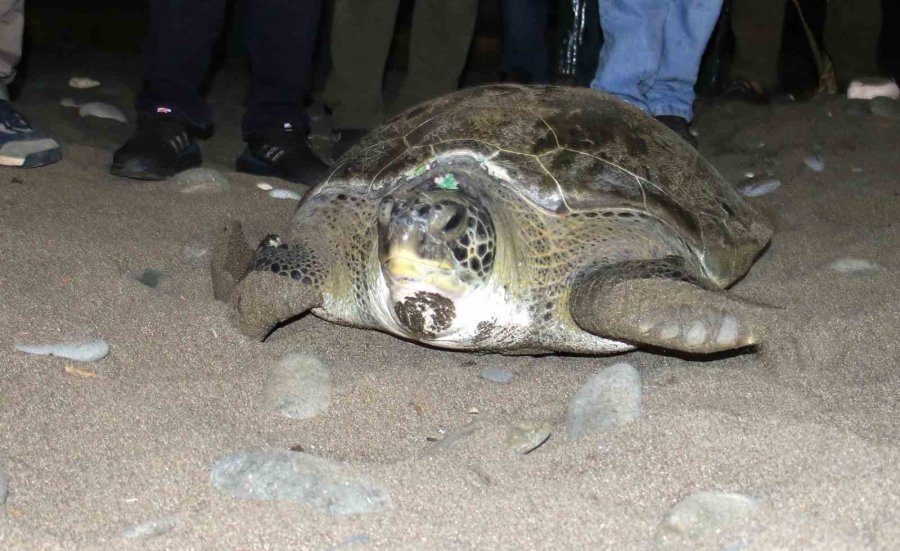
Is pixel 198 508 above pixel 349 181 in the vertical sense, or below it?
below

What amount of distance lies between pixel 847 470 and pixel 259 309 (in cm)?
119

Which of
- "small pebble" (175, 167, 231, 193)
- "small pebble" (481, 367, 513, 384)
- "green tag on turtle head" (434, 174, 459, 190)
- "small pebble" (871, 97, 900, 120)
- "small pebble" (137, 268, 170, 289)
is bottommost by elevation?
"small pebble" (481, 367, 513, 384)

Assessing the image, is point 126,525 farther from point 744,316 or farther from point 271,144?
point 271,144

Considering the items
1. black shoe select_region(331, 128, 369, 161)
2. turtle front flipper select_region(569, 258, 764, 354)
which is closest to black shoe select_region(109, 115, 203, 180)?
black shoe select_region(331, 128, 369, 161)

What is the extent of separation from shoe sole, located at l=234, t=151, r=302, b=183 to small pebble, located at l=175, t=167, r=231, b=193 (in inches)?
9.6

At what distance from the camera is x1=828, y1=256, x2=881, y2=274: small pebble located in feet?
8.21

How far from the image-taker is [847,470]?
1.46 metres

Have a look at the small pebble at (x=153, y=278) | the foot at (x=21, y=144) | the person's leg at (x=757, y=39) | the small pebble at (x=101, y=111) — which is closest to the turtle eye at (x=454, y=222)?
the small pebble at (x=153, y=278)

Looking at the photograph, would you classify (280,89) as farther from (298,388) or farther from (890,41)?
(890,41)

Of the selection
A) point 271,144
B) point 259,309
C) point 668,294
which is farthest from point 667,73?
point 259,309

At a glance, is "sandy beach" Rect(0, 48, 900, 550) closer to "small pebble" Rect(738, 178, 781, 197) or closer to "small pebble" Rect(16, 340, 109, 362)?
"small pebble" Rect(16, 340, 109, 362)

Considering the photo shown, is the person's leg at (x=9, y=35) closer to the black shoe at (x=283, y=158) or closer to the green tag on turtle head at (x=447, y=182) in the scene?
the black shoe at (x=283, y=158)

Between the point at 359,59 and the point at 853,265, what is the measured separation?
190cm

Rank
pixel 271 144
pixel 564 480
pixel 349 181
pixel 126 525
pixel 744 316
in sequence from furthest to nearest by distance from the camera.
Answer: pixel 271 144 < pixel 349 181 < pixel 744 316 < pixel 564 480 < pixel 126 525
